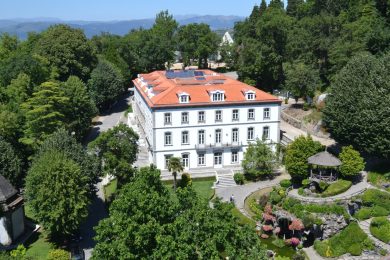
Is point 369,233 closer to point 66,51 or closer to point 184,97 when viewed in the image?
point 184,97

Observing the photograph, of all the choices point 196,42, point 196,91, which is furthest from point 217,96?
point 196,42

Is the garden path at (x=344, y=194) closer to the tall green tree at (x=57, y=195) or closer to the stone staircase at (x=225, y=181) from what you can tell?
the stone staircase at (x=225, y=181)

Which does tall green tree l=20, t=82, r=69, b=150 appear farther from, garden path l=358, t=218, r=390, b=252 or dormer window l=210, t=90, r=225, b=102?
garden path l=358, t=218, r=390, b=252

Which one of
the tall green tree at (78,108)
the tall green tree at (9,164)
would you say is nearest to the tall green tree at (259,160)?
the tall green tree at (9,164)

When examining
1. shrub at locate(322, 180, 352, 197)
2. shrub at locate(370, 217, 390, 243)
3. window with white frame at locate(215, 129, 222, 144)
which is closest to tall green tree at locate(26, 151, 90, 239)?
window with white frame at locate(215, 129, 222, 144)

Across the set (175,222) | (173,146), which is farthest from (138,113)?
(175,222)

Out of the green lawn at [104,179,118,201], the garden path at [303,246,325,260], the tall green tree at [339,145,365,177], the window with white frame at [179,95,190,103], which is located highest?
the window with white frame at [179,95,190,103]

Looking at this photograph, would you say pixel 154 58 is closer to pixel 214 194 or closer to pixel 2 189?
pixel 214 194

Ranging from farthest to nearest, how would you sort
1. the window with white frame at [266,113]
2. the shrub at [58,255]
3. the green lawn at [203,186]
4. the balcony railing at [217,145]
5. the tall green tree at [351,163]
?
the window with white frame at [266,113], the balcony railing at [217,145], the green lawn at [203,186], the tall green tree at [351,163], the shrub at [58,255]
